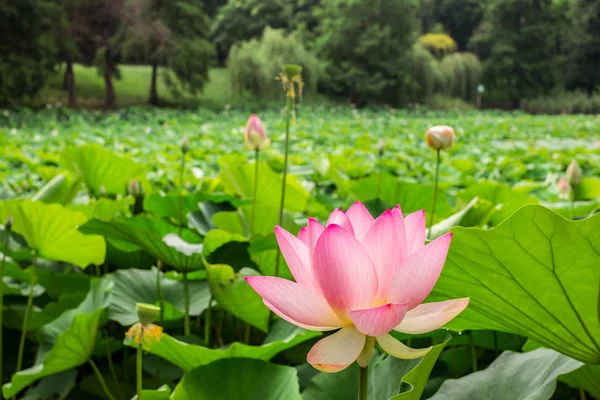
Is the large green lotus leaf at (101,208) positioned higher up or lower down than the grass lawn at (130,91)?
higher up

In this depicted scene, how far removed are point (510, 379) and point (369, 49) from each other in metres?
15.6

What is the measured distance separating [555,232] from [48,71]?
10.6 meters

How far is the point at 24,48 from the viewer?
9.66 m

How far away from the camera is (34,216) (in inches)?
21.0

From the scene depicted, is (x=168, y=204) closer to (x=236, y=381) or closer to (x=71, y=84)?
(x=236, y=381)

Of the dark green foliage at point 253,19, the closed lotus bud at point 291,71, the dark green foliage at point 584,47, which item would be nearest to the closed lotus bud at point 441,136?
the closed lotus bud at point 291,71

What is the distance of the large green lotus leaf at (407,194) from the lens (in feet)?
2.53

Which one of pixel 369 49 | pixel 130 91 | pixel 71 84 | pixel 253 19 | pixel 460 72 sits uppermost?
pixel 253 19

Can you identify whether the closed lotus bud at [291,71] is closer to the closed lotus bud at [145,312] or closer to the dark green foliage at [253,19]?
the closed lotus bud at [145,312]

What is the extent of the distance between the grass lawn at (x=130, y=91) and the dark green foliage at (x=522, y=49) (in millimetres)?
8847

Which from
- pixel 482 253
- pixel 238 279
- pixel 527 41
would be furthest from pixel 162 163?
pixel 527 41

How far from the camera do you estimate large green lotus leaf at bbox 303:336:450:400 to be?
0.25 meters

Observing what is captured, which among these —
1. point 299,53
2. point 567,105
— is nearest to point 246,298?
point 299,53

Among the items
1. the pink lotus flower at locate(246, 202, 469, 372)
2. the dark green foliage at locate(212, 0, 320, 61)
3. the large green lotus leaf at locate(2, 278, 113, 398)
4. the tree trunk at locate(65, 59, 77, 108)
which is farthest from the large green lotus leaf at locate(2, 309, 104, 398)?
the dark green foliage at locate(212, 0, 320, 61)
